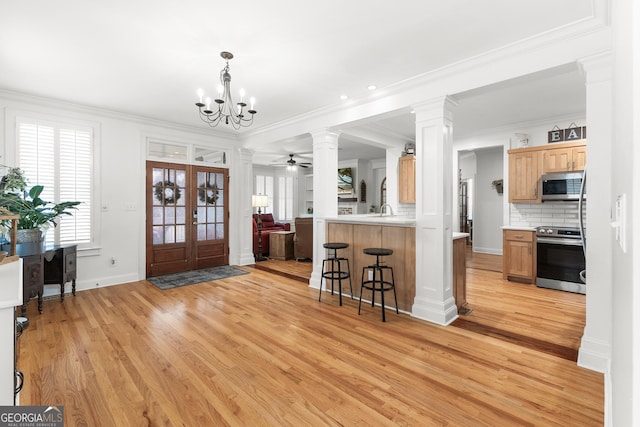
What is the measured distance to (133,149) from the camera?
16.5 feet

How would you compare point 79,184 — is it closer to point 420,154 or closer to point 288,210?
point 420,154

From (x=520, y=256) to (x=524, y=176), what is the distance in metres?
1.36

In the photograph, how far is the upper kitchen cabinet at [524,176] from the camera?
197 inches

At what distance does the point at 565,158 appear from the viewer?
4.71m

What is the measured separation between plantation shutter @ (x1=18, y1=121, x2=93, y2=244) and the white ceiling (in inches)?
21.4

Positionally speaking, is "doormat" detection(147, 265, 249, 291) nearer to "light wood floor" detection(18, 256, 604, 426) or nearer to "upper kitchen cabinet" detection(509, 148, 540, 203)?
"light wood floor" detection(18, 256, 604, 426)

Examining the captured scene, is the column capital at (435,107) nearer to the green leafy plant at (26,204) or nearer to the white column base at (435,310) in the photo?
the white column base at (435,310)

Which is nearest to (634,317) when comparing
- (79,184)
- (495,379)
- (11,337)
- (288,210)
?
(11,337)

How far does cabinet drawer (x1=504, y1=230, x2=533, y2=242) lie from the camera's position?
188 inches

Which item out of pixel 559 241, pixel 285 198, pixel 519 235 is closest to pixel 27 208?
pixel 519 235

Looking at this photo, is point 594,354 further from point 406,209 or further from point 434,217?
point 406,209

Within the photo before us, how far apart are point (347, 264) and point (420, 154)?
1.76 meters

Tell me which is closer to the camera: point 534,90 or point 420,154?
point 420,154

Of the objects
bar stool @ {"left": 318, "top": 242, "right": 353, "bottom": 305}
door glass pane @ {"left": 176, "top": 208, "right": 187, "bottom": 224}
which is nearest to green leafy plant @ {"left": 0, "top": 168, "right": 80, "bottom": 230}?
door glass pane @ {"left": 176, "top": 208, "right": 187, "bottom": 224}
